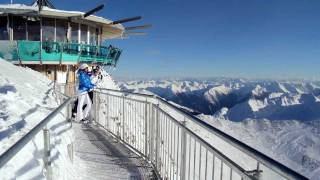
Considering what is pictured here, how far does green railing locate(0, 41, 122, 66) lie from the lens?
86.1 feet

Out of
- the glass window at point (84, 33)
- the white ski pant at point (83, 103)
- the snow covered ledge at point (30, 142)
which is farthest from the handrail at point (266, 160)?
the glass window at point (84, 33)

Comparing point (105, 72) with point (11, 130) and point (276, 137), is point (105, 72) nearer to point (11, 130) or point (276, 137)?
point (11, 130)

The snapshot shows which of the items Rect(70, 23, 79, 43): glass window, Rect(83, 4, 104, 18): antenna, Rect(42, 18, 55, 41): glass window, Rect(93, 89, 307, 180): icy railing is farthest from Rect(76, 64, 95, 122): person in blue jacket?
Rect(70, 23, 79, 43): glass window

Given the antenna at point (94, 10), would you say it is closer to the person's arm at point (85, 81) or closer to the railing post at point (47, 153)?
the person's arm at point (85, 81)

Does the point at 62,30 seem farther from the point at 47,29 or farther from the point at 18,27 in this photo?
the point at 18,27

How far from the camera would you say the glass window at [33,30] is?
2723 cm

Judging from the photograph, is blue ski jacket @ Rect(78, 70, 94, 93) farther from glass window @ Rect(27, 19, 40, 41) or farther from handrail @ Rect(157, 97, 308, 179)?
glass window @ Rect(27, 19, 40, 41)

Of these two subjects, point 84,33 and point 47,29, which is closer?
point 47,29

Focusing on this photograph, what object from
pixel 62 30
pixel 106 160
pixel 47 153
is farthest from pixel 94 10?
pixel 47 153

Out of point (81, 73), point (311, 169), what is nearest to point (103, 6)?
point (81, 73)

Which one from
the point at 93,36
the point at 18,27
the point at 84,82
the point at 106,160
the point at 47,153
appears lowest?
the point at 106,160

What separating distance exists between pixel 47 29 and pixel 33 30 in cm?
103

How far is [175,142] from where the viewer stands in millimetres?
5613

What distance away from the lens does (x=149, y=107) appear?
306 inches
